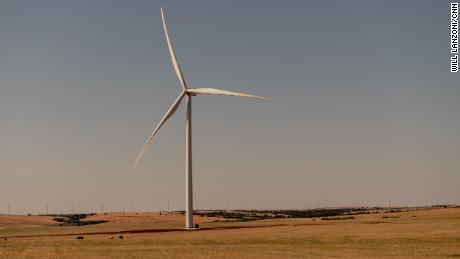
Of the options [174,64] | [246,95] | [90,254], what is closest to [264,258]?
[90,254]

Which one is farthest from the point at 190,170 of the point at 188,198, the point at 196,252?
the point at 196,252

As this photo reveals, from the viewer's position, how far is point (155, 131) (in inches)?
4774

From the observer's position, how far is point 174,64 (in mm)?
131750

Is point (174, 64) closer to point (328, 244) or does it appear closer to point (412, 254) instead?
point (328, 244)

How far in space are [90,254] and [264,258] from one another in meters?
20.4

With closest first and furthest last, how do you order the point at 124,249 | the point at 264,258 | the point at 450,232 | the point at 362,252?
the point at 264,258
the point at 362,252
the point at 124,249
the point at 450,232

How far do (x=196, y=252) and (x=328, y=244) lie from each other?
18775 mm

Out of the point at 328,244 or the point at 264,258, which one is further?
the point at 328,244

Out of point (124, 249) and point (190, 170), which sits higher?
point (190, 170)

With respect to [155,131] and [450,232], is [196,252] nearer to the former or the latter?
[450,232]

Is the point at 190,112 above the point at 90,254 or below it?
above

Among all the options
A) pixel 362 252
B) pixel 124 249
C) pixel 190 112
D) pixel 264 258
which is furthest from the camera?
pixel 190 112

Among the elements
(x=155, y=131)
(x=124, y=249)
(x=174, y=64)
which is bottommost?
(x=124, y=249)

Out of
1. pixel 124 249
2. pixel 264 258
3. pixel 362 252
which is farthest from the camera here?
pixel 124 249
